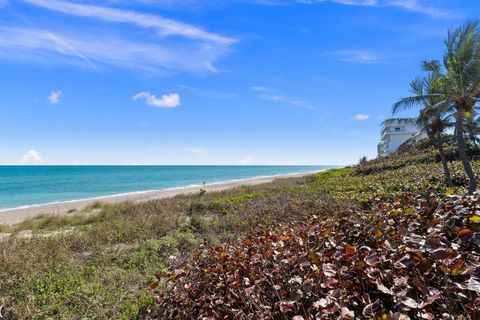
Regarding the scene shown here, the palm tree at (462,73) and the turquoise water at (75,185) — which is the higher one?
the palm tree at (462,73)

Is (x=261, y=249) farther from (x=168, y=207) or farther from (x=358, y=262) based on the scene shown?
(x=168, y=207)

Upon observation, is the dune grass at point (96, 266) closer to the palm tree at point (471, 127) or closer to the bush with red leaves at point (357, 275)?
the bush with red leaves at point (357, 275)

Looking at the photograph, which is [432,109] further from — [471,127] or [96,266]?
[96,266]

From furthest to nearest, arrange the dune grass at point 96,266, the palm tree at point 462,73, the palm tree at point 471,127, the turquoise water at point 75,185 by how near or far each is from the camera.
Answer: the turquoise water at point 75,185 → the palm tree at point 471,127 → the palm tree at point 462,73 → the dune grass at point 96,266

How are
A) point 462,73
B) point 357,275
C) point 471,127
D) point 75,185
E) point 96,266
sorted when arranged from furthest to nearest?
point 75,185 < point 471,127 < point 462,73 < point 96,266 < point 357,275

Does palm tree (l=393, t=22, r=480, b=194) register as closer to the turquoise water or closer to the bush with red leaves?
the bush with red leaves

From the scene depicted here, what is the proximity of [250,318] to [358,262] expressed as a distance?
907mm

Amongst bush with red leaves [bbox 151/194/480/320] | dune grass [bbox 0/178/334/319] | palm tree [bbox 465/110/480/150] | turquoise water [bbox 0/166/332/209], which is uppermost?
palm tree [bbox 465/110/480/150]

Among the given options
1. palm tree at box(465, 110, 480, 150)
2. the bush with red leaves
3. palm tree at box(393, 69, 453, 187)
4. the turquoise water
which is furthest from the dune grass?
the turquoise water

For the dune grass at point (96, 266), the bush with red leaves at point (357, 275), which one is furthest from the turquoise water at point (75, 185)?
the bush with red leaves at point (357, 275)

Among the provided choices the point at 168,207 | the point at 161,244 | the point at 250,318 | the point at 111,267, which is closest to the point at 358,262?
the point at 250,318

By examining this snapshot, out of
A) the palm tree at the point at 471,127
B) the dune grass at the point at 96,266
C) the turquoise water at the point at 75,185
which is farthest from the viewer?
the turquoise water at the point at 75,185

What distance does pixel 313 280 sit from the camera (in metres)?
2.16

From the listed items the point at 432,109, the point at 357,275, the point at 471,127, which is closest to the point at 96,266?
the point at 357,275
